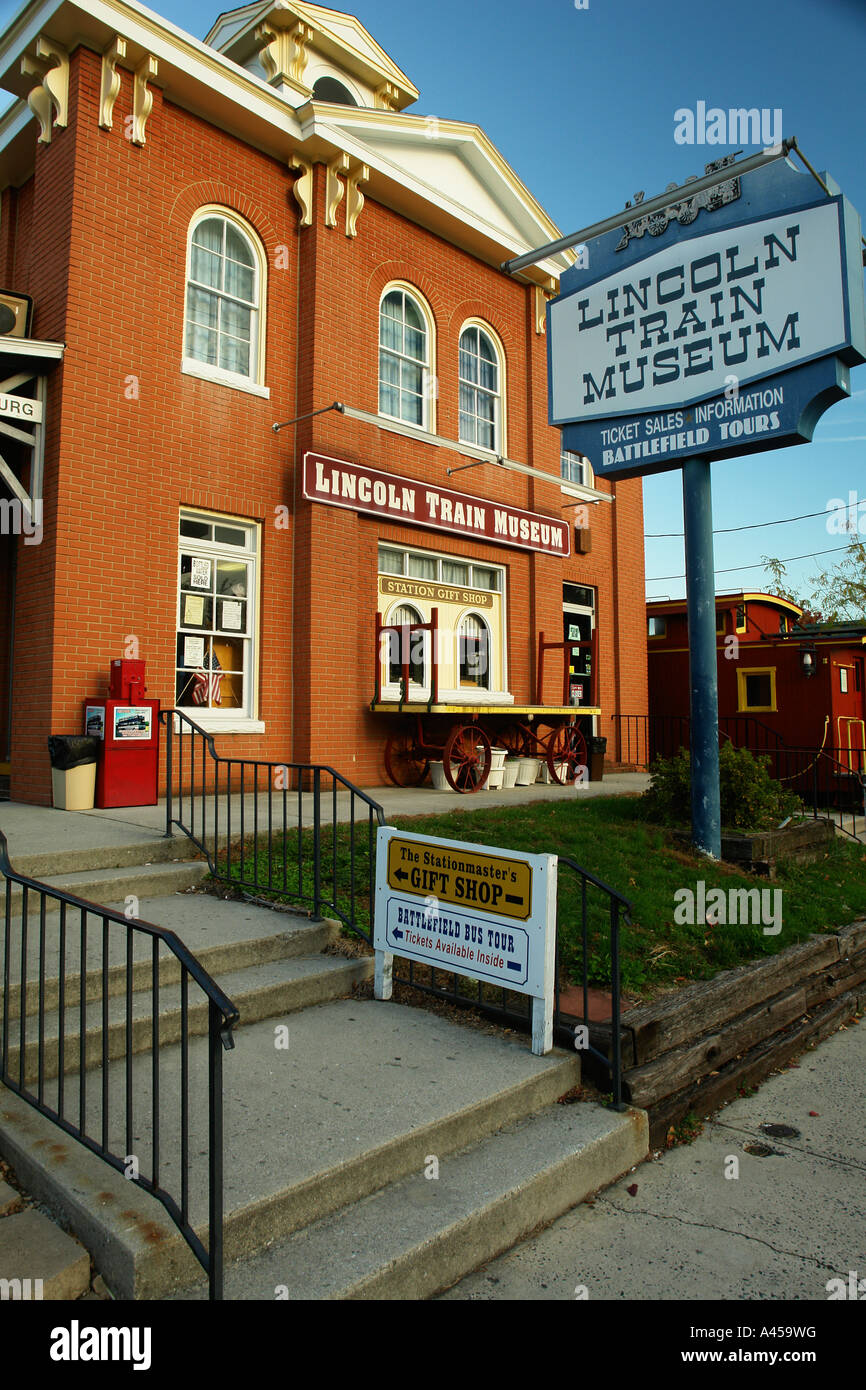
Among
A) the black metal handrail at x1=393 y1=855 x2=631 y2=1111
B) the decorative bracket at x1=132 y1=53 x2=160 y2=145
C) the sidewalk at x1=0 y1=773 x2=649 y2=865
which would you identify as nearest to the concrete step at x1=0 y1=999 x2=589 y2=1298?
the black metal handrail at x1=393 y1=855 x2=631 y2=1111

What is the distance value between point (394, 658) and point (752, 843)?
5.60m

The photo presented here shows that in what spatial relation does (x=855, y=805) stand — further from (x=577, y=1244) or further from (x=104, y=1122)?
(x=104, y=1122)

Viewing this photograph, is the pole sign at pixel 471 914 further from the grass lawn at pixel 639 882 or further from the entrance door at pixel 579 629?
the entrance door at pixel 579 629

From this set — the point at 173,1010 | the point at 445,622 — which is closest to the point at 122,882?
the point at 173,1010

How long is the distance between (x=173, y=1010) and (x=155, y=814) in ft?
13.2

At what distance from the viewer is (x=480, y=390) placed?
1433cm

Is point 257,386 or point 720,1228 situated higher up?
point 257,386

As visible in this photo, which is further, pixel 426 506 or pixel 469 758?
pixel 426 506

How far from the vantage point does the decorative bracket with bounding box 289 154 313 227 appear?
37.2ft

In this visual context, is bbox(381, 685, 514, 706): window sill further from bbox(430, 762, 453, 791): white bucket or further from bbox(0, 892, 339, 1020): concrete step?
bbox(0, 892, 339, 1020): concrete step

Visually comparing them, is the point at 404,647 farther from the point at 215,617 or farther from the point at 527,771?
the point at 527,771

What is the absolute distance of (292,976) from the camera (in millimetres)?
4785

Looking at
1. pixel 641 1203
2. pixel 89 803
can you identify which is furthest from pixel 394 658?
pixel 641 1203

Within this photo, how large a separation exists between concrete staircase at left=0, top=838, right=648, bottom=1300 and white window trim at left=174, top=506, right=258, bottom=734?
4974 millimetres
